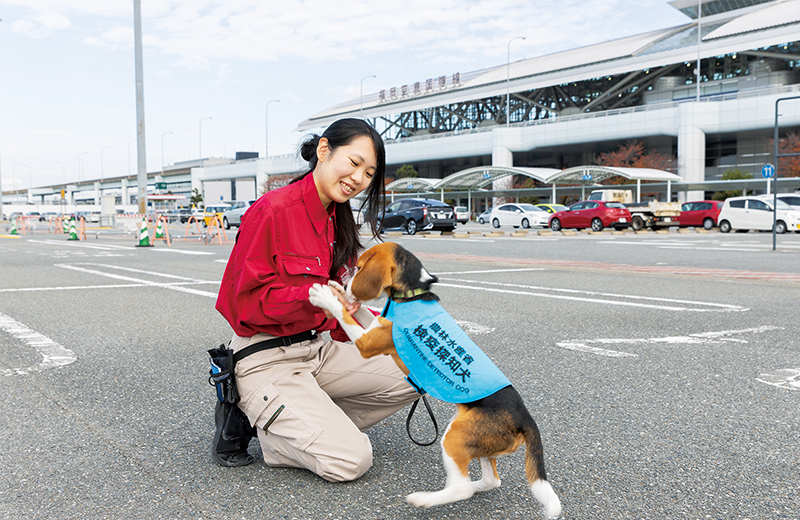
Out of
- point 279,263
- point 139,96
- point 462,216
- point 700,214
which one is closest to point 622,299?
point 279,263

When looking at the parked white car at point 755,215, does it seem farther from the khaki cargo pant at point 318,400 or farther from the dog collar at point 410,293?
the dog collar at point 410,293

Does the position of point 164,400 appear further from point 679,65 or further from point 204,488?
point 679,65

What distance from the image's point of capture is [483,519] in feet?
8.97

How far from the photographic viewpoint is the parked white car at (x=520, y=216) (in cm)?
3422

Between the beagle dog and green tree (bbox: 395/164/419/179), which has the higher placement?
green tree (bbox: 395/164/419/179)

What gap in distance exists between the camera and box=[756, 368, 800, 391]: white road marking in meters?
4.73

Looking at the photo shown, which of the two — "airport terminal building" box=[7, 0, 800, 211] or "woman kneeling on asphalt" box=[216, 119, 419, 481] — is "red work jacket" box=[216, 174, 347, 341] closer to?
"woman kneeling on asphalt" box=[216, 119, 419, 481]

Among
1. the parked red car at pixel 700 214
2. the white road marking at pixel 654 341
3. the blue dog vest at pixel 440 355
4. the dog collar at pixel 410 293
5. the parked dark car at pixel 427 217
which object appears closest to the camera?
the blue dog vest at pixel 440 355

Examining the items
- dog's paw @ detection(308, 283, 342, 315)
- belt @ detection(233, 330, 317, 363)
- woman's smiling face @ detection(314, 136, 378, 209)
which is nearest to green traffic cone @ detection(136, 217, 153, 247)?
belt @ detection(233, 330, 317, 363)

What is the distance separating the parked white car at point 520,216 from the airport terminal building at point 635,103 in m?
11.9

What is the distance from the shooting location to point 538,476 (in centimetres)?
252

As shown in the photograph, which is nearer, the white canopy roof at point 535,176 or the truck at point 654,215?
the truck at point 654,215

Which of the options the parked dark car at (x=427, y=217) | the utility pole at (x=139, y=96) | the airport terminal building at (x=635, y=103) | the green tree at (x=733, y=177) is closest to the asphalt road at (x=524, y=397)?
the utility pole at (x=139, y=96)

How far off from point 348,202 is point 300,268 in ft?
1.89
